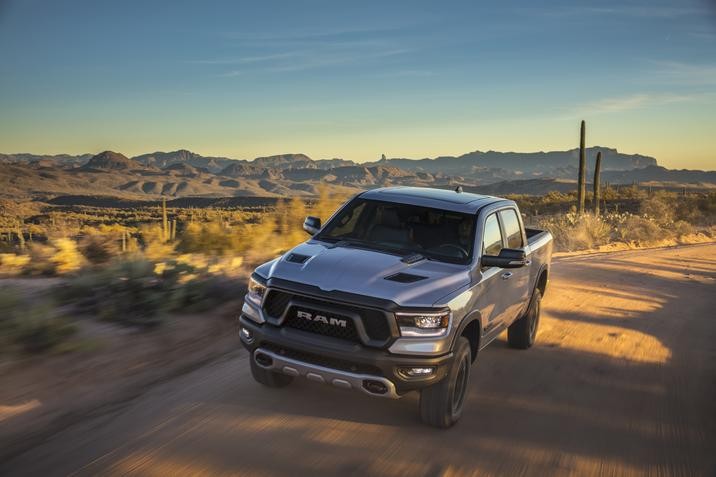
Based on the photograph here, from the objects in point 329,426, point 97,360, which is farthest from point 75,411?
point 329,426

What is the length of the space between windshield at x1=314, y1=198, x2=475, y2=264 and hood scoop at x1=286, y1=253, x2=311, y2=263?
0.60m

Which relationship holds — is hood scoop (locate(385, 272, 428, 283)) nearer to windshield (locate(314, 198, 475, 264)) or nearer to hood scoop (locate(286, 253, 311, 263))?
windshield (locate(314, 198, 475, 264))

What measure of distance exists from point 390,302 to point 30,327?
3766mm

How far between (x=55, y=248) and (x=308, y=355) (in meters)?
5.80

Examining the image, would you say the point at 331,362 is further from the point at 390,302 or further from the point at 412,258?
the point at 412,258

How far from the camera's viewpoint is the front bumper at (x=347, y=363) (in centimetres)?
435

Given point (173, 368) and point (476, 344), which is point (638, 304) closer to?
point (476, 344)

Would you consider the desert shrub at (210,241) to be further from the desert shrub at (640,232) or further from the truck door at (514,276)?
the desert shrub at (640,232)

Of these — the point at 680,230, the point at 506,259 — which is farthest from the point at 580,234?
the point at 506,259

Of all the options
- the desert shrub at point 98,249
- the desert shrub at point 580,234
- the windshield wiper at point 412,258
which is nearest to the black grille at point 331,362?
the windshield wiper at point 412,258

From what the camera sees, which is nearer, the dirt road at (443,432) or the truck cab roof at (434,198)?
the dirt road at (443,432)

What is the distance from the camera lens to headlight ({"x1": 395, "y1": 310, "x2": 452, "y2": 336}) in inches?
174

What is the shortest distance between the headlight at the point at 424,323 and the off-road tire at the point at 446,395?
298 mm

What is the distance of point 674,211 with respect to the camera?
38.5m
